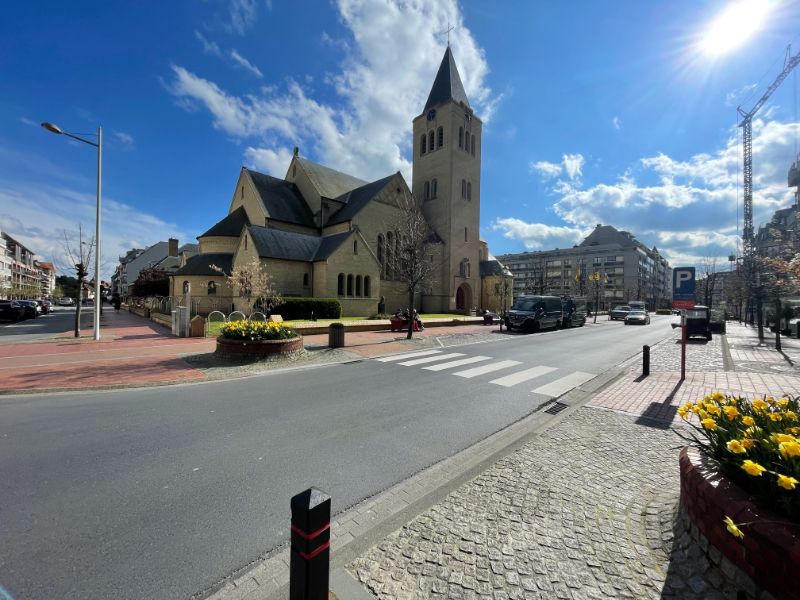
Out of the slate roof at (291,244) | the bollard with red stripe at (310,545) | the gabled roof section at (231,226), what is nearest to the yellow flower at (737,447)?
the bollard with red stripe at (310,545)

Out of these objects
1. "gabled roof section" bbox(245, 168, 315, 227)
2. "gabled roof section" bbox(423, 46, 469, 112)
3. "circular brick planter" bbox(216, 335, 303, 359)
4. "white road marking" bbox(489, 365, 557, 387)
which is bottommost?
"white road marking" bbox(489, 365, 557, 387)

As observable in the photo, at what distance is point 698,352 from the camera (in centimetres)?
1427

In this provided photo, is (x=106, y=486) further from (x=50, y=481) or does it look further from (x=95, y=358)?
(x=95, y=358)

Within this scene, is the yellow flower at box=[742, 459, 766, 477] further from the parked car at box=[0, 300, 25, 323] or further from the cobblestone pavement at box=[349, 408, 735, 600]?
the parked car at box=[0, 300, 25, 323]

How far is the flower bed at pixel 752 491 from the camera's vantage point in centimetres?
189

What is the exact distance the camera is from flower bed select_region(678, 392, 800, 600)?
1.89 metres

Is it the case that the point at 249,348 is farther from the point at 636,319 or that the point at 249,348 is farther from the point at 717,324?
the point at 636,319

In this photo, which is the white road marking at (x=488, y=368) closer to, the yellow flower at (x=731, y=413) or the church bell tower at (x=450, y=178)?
the yellow flower at (x=731, y=413)

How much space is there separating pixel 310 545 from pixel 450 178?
37.9 metres

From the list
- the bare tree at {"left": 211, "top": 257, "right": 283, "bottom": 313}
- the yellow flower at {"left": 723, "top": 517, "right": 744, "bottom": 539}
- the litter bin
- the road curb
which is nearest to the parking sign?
the road curb

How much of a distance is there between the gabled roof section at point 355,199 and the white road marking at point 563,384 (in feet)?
83.6

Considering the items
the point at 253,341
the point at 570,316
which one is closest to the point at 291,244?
the point at 253,341

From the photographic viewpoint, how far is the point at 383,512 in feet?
10.5

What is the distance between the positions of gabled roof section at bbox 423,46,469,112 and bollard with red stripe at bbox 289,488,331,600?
4144 cm
